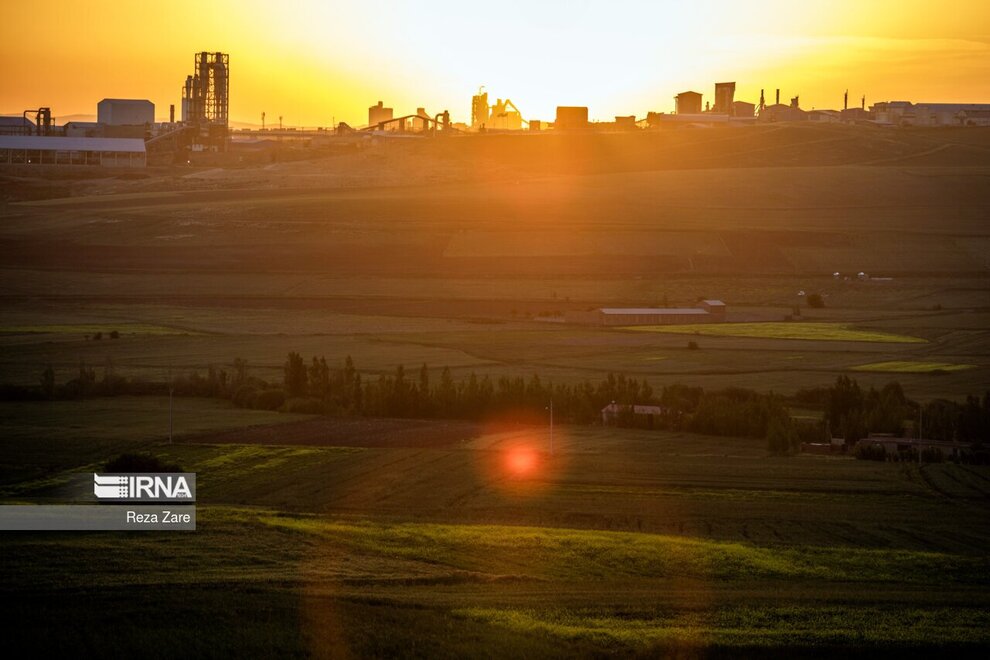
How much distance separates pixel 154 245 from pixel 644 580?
46831 mm

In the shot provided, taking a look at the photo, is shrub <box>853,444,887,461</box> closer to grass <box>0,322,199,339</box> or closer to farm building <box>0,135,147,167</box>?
grass <box>0,322,199,339</box>

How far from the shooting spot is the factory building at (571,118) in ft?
335

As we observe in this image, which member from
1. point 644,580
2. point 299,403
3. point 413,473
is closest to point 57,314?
point 299,403

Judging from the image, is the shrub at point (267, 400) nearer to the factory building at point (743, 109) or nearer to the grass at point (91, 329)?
the grass at point (91, 329)

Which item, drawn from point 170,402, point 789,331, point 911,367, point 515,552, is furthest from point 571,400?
point 789,331

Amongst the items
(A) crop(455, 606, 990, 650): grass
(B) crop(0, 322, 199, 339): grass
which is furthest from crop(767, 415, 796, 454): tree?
(B) crop(0, 322, 199, 339): grass

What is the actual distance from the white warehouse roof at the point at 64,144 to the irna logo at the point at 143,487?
231 feet

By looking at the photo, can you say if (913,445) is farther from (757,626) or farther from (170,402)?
(170,402)

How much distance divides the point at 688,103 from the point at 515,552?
10206cm

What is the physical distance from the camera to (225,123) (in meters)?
97.6

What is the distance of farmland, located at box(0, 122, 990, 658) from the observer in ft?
46.1

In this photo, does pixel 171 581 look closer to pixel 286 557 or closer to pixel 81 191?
pixel 286 557

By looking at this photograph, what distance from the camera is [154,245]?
193 feet

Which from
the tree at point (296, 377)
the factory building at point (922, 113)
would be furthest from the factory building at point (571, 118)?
the tree at point (296, 377)
